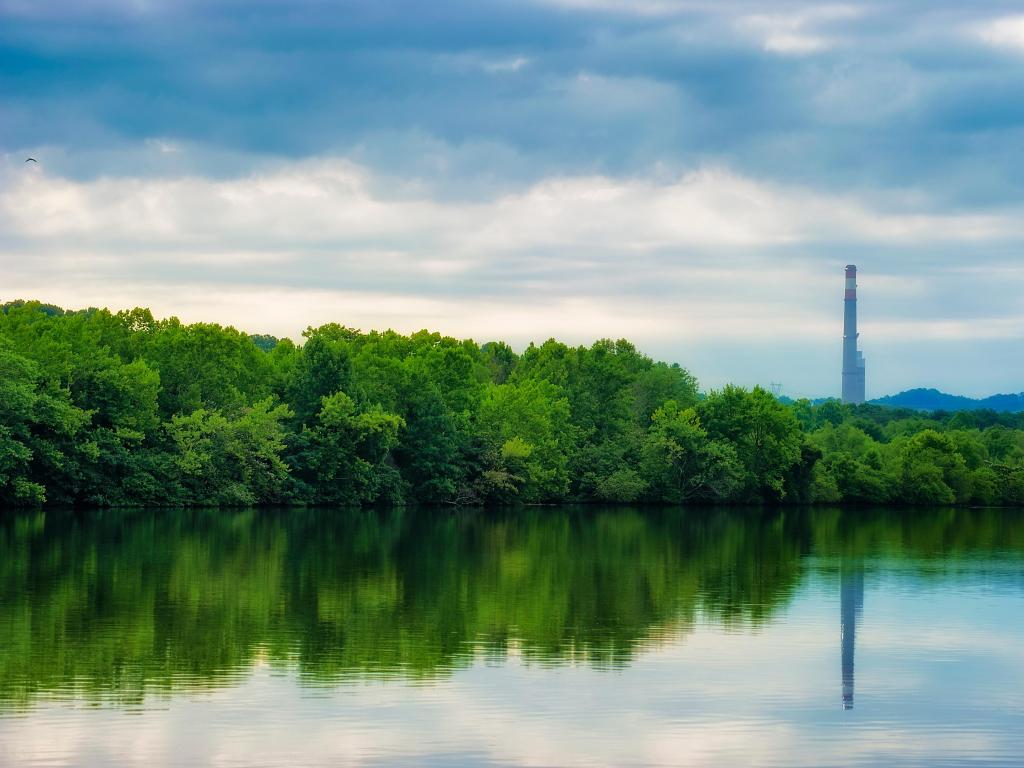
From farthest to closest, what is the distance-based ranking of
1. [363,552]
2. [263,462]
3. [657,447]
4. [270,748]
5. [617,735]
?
[657,447], [263,462], [363,552], [617,735], [270,748]

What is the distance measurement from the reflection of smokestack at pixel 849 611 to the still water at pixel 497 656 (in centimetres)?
9

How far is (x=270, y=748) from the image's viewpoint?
17719 millimetres

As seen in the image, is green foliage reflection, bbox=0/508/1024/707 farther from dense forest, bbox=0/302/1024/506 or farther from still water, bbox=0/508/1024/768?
dense forest, bbox=0/302/1024/506

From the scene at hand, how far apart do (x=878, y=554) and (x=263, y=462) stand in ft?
123

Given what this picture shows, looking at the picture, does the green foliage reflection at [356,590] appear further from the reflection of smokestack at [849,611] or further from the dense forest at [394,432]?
the dense forest at [394,432]

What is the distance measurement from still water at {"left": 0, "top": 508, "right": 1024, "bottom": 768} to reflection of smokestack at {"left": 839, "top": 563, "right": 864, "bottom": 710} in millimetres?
89

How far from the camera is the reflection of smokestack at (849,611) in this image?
2353 cm

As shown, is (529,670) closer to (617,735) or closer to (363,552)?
(617,735)

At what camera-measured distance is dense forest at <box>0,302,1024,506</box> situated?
72562mm

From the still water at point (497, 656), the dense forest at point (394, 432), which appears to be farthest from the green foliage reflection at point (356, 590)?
the dense forest at point (394, 432)

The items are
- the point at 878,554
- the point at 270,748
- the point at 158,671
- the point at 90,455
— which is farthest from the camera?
the point at 90,455

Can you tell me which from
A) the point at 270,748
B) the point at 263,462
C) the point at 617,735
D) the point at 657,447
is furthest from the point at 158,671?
the point at 657,447

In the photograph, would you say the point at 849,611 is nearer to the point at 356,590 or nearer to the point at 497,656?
the point at 497,656

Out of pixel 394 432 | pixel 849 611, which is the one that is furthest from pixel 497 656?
pixel 394 432
